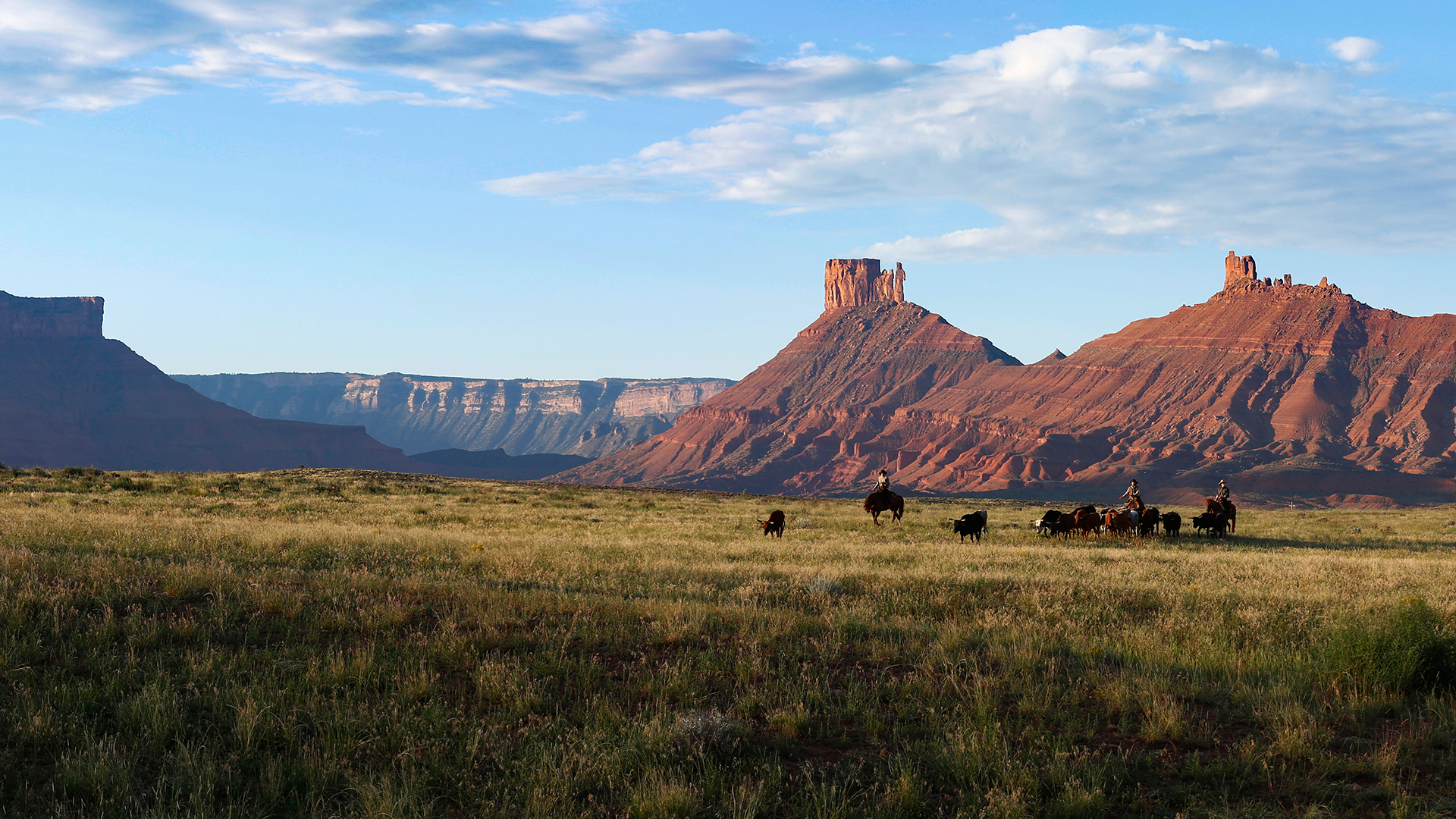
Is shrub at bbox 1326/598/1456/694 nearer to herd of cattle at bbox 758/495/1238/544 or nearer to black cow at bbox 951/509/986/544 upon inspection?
herd of cattle at bbox 758/495/1238/544

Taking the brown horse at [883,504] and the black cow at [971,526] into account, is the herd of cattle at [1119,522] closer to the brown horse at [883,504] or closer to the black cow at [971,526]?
the black cow at [971,526]

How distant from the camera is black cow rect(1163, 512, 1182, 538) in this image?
28578 mm

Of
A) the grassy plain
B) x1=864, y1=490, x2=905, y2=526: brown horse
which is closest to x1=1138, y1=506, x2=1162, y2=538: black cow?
x1=864, y1=490, x2=905, y2=526: brown horse

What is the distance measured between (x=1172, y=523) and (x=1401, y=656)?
21.2 m

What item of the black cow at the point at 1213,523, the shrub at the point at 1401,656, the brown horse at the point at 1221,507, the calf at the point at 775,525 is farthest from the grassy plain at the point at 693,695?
the brown horse at the point at 1221,507

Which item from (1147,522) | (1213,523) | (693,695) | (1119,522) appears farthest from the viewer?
(1213,523)

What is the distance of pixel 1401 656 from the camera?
8781 mm

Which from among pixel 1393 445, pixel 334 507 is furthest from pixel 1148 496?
pixel 334 507

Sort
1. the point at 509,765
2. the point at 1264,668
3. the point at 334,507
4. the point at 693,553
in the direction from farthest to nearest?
the point at 334,507
the point at 693,553
the point at 1264,668
the point at 509,765

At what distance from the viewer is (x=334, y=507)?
31.4 m

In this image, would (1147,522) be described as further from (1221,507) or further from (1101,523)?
(1221,507)

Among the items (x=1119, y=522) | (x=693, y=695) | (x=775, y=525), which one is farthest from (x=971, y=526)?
(x=693, y=695)

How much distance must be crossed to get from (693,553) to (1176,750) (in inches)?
506

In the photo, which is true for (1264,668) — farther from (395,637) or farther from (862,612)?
(395,637)
